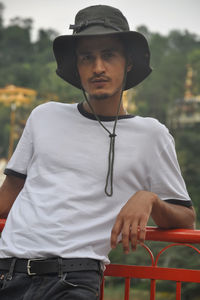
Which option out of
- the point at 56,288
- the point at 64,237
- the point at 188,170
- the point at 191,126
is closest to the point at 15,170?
the point at 64,237

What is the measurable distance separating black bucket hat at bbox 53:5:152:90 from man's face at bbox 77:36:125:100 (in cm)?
5

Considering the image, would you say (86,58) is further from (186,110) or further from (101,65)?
(186,110)

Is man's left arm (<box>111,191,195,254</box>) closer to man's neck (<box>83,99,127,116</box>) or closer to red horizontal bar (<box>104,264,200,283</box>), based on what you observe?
red horizontal bar (<box>104,264,200,283</box>)

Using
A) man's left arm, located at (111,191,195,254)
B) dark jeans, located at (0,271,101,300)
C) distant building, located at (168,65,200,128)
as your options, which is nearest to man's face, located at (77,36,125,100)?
man's left arm, located at (111,191,195,254)

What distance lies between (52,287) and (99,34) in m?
0.85

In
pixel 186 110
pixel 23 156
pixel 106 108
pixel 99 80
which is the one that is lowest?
pixel 186 110

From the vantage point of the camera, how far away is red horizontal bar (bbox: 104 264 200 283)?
192 centimetres

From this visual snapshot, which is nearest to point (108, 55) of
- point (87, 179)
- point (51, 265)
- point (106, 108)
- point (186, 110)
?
point (106, 108)

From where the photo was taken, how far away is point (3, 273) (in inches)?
69.1

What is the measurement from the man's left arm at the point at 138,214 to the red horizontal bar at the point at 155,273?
0.21 metres

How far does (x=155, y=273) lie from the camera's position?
1.96 metres

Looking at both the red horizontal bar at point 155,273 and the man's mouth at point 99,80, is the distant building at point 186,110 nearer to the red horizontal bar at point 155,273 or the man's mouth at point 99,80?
the red horizontal bar at point 155,273

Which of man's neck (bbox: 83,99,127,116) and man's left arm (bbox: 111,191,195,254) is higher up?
man's neck (bbox: 83,99,127,116)

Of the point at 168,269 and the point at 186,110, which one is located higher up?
the point at 168,269
